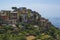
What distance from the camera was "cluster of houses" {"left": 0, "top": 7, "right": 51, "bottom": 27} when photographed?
129 feet

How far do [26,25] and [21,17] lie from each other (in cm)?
480

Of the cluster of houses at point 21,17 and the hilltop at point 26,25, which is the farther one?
the cluster of houses at point 21,17

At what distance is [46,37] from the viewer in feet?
98.0

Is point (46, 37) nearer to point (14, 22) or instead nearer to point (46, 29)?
point (46, 29)

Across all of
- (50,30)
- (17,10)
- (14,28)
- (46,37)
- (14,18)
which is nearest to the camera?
(46,37)

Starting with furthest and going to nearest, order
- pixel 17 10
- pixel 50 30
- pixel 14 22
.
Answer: pixel 17 10, pixel 14 22, pixel 50 30

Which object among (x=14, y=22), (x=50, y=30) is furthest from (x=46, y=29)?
(x=14, y=22)

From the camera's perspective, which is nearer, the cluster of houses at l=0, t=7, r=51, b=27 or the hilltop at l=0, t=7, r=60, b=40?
the hilltop at l=0, t=7, r=60, b=40

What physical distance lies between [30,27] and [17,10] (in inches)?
369

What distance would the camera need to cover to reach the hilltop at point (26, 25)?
3178 centimetres

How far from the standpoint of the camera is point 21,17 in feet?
135

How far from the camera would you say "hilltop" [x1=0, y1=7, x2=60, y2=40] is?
31.8 meters

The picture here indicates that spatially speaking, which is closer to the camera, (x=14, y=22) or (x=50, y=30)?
(x=50, y=30)

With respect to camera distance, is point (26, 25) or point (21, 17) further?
point (21, 17)
